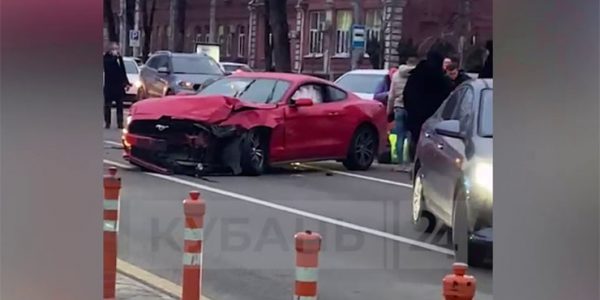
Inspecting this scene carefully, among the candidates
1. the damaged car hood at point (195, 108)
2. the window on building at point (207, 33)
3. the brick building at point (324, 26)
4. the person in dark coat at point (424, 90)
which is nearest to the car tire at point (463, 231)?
the brick building at point (324, 26)

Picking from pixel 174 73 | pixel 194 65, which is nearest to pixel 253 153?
pixel 174 73

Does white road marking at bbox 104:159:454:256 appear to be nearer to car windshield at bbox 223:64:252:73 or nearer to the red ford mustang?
the red ford mustang

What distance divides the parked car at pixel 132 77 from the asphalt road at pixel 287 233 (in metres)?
1.78

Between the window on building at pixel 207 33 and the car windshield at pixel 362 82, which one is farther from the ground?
the window on building at pixel 207 33

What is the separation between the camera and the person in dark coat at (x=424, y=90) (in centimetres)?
1181

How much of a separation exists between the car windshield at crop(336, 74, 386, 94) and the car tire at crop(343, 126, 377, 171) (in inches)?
23.0

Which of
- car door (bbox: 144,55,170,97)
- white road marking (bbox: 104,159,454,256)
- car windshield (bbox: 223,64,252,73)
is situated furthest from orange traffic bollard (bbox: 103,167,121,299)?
car door (bbox: 144,55,170,97)

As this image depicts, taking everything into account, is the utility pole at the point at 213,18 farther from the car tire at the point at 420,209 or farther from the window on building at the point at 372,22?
the car tire at the point at 420,209

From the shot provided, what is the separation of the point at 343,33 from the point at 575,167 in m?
5.98

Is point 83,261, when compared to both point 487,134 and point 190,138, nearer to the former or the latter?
point 487,134

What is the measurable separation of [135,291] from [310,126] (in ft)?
21.1

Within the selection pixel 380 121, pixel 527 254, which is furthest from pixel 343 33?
pixel 527 254

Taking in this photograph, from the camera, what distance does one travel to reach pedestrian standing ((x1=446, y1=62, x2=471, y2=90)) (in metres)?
10.5

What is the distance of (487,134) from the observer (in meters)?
8.27
